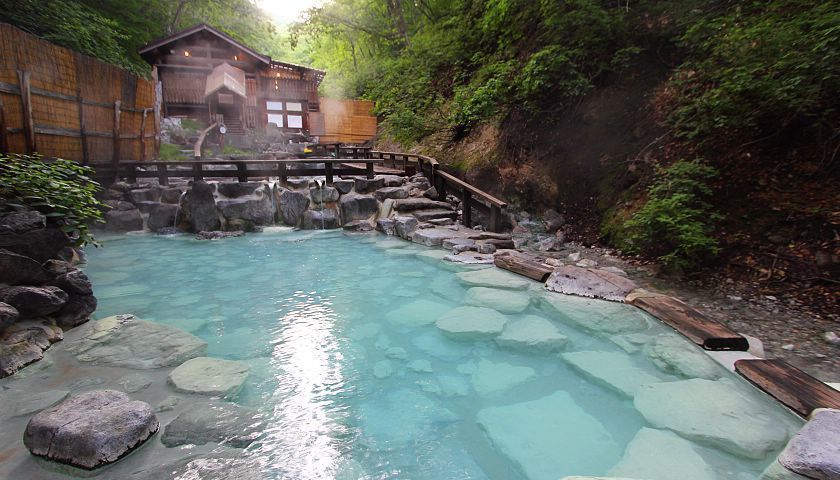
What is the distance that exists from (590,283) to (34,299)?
209 inches

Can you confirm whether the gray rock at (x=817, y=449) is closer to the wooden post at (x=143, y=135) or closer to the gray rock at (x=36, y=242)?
the gray rock at (x=36, y=242)

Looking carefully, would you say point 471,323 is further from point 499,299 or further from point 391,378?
point 391,378

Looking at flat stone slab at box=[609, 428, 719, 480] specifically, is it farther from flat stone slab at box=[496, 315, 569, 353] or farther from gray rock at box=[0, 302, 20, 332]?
gray rock at box=[0, 302, 20, 332]

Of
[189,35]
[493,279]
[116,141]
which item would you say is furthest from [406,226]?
[189,35]

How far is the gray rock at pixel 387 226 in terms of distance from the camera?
27.1 feet

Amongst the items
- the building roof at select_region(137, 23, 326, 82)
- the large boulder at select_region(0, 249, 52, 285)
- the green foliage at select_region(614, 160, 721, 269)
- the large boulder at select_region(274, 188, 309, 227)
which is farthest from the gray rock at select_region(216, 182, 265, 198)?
the building roof at select_region(137, 23, 326, 82)

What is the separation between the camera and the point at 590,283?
4.43 metres

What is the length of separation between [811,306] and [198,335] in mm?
5698

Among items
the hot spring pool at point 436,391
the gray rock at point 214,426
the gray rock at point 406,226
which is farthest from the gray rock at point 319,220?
the gray rock at point 214,426

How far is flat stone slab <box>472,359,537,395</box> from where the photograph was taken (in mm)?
A: 2807

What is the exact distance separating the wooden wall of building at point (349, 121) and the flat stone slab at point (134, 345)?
64.1 ft

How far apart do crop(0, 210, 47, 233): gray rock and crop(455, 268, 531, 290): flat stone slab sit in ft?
14.5

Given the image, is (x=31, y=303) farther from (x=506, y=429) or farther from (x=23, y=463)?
(x=506, y=429)

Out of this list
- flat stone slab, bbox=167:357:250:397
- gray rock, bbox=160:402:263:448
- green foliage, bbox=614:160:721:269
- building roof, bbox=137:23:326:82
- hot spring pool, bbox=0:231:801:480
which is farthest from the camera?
building roof, bbox=137:23:326:82
